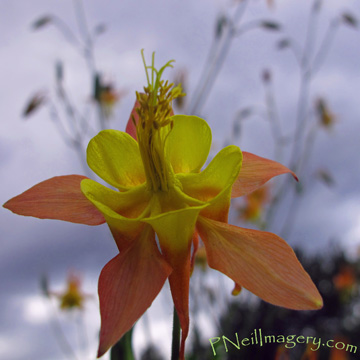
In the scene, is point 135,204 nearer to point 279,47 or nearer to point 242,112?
point 242,112

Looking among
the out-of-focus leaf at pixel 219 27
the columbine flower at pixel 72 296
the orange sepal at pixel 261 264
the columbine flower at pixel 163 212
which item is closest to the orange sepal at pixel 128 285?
the columbine flower at pixel 163 212

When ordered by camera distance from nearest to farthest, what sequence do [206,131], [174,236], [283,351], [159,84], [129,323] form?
[129,323] → [174,236] → [159,84] → [206,131] → [283,351]

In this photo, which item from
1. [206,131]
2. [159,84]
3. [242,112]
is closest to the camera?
[159,84]

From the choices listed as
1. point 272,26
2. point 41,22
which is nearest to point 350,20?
point 272,26

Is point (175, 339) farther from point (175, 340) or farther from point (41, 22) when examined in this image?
point (41, 22)

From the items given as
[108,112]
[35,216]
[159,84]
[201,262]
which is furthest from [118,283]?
[108,112]

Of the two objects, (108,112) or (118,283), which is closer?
(118,283)

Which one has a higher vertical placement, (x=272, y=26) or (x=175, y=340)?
(x=272, y=26)
